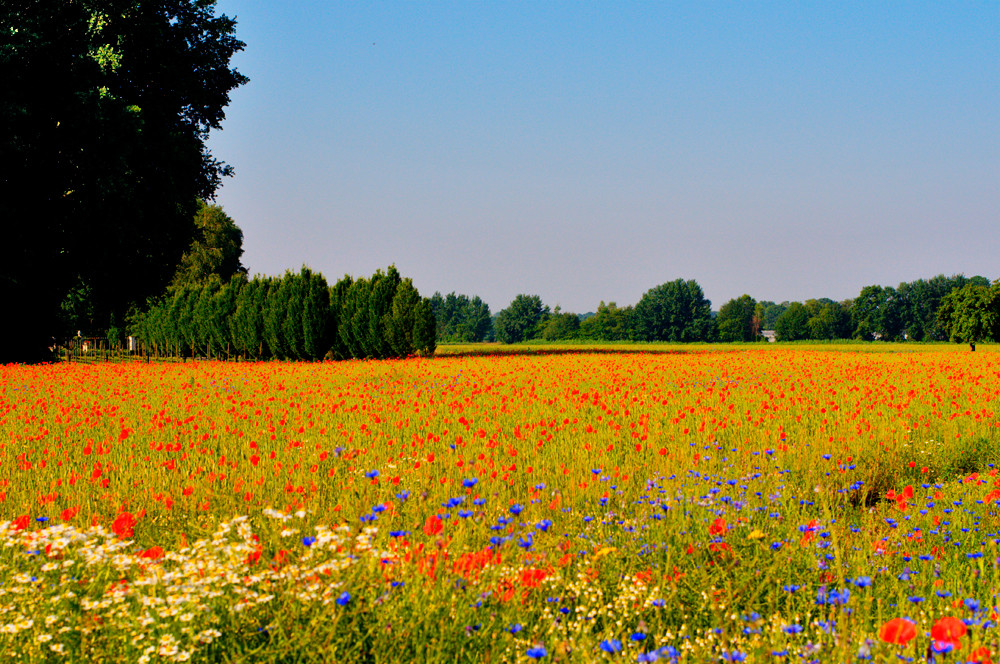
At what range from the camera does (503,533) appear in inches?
125

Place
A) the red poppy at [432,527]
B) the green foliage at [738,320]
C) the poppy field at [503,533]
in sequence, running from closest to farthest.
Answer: the poppy field at [503,533] → the red poppy at [432,527] → the green foliage at [738,320]

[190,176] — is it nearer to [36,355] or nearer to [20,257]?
[20,257]

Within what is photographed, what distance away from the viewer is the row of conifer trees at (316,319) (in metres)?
25.3

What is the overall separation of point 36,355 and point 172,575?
25161mm

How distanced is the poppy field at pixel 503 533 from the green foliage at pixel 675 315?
9321 cm

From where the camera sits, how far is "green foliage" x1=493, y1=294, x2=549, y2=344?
4419 inches

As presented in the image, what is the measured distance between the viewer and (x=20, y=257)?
19.3 m

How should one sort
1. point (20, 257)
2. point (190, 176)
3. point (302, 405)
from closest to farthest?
1. point (302, 405)
2. point (20, 257)
3. point (190, 176)

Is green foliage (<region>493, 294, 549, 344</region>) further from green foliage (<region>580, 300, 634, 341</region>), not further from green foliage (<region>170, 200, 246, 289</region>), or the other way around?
green foliage (<region>170, 200, 246, 289</region>)

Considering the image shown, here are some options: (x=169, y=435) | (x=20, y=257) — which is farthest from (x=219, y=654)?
(x=20, y=257)

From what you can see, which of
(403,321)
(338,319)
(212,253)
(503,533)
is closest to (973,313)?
(403,321)

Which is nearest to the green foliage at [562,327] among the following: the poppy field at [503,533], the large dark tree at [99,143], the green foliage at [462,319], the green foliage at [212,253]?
the green foliage at [462,319]

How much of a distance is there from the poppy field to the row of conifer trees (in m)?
17.0

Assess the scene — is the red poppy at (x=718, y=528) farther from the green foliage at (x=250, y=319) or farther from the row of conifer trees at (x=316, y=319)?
the green foliage at (x=250, y=319)
